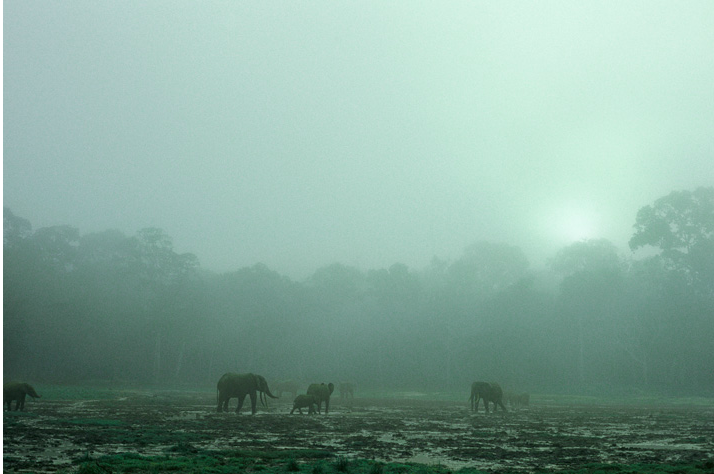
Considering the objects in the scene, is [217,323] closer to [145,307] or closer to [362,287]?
Answer: [145,307]

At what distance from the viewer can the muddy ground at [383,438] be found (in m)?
17.5

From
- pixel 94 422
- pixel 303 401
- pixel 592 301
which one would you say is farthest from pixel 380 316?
pixel 94 422

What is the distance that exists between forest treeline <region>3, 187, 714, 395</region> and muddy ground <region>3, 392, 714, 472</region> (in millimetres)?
43245

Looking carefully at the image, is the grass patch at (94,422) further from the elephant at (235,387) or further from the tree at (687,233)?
the tree at (687,233)

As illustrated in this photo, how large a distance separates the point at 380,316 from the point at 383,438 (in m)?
74.8

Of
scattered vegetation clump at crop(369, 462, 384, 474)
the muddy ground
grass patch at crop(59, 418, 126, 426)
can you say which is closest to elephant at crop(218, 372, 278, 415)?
the muddy ground

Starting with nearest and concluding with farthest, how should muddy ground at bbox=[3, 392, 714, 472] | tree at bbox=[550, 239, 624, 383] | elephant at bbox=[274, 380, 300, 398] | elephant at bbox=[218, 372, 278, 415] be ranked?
1. muddy ground at bbox=[3, 392, 714, 472]
2. elephant at bbox=[218, 372, 278, 415]
3. elephant at bbox=[274, 380, 300, 398]
4. tree at bbox=[550, 239, 624, 383]

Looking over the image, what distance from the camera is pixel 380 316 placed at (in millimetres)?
97312

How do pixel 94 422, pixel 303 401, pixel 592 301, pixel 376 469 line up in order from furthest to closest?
pixel 592 301 < pixel 303 401 < pixel 94 422 < pixel 376 469

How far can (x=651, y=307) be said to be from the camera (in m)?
74.9

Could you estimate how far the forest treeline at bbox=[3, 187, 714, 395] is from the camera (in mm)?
73188

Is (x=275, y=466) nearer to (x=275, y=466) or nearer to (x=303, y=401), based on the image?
(x=275, y=466)

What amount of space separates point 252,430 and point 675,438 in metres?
15.6

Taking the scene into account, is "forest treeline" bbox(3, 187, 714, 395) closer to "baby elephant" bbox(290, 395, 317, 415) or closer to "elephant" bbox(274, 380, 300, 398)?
"elephant" bbox(274, 380, 300, 398)
